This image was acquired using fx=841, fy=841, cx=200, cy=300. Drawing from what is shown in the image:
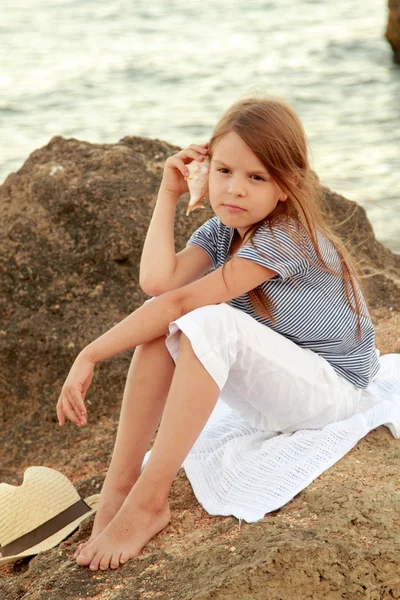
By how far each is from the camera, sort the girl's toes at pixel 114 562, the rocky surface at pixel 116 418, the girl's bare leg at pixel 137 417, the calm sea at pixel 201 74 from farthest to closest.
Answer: the calm sea at pixel 201 74, the girl's bare leg at pixel 137 417, the girl's toes at pixel 114 562, the rocky surface at pixel 116 418

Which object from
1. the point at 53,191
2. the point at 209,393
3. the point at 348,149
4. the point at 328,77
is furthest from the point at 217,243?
the point at 328,77

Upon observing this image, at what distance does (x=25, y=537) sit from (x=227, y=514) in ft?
2.40

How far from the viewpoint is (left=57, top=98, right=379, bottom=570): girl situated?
2.24 meters

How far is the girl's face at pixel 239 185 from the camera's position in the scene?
95.7 inches

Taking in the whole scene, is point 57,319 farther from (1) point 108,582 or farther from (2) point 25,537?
(1) point 108,582

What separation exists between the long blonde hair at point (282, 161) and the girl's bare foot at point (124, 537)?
69cm

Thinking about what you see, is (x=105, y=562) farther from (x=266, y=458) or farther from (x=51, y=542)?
(x=266, y=458)

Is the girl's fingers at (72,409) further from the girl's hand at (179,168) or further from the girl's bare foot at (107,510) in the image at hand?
the girl's hand at (179,168)

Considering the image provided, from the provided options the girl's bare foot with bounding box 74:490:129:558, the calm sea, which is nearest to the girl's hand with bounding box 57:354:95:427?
the girl's bare foot with bounding box 74:490:129:558

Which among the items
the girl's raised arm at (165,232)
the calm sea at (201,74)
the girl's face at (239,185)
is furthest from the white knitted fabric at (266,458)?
the calm sea at (201,74)

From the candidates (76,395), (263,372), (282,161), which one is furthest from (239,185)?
(76,395)

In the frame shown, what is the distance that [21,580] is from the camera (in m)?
2.34

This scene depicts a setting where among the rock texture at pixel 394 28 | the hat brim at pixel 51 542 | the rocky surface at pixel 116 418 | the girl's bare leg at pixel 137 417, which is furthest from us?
the rock texture at pixel 394 28

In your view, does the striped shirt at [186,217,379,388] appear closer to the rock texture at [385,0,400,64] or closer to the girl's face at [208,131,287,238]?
the girl's face at [208,131,287,238]
